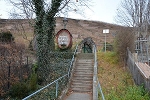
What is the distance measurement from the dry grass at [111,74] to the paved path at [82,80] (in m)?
0.77

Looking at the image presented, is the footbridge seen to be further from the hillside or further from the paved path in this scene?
the hillside

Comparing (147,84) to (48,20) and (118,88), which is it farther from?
(48,20)

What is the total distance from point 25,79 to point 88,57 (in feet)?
23.3

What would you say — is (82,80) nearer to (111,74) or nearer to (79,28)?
(111,74)

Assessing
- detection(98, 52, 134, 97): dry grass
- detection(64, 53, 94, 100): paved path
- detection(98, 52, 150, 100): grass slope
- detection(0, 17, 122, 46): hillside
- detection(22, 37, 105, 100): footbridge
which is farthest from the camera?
detection(0, 17, 122, 46): hillside

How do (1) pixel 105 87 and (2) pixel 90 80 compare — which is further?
(2) pixel 90 80

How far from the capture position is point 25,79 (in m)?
13.3

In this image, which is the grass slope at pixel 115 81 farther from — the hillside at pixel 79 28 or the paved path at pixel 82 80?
the hillside at pixel 79 28

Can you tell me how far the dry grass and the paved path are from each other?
77cm

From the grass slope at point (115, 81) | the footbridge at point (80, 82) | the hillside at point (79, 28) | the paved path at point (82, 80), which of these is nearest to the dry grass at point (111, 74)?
the grass slope at point (115, 81)

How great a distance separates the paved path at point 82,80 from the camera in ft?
41.5

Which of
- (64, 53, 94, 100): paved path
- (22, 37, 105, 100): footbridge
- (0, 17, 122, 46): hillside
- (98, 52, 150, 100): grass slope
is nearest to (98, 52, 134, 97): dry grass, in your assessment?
(98, 52, 150, 100): grass slope

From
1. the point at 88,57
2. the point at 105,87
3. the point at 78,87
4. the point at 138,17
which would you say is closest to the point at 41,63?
the point at 78,87

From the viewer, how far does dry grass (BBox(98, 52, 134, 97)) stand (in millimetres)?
13728
